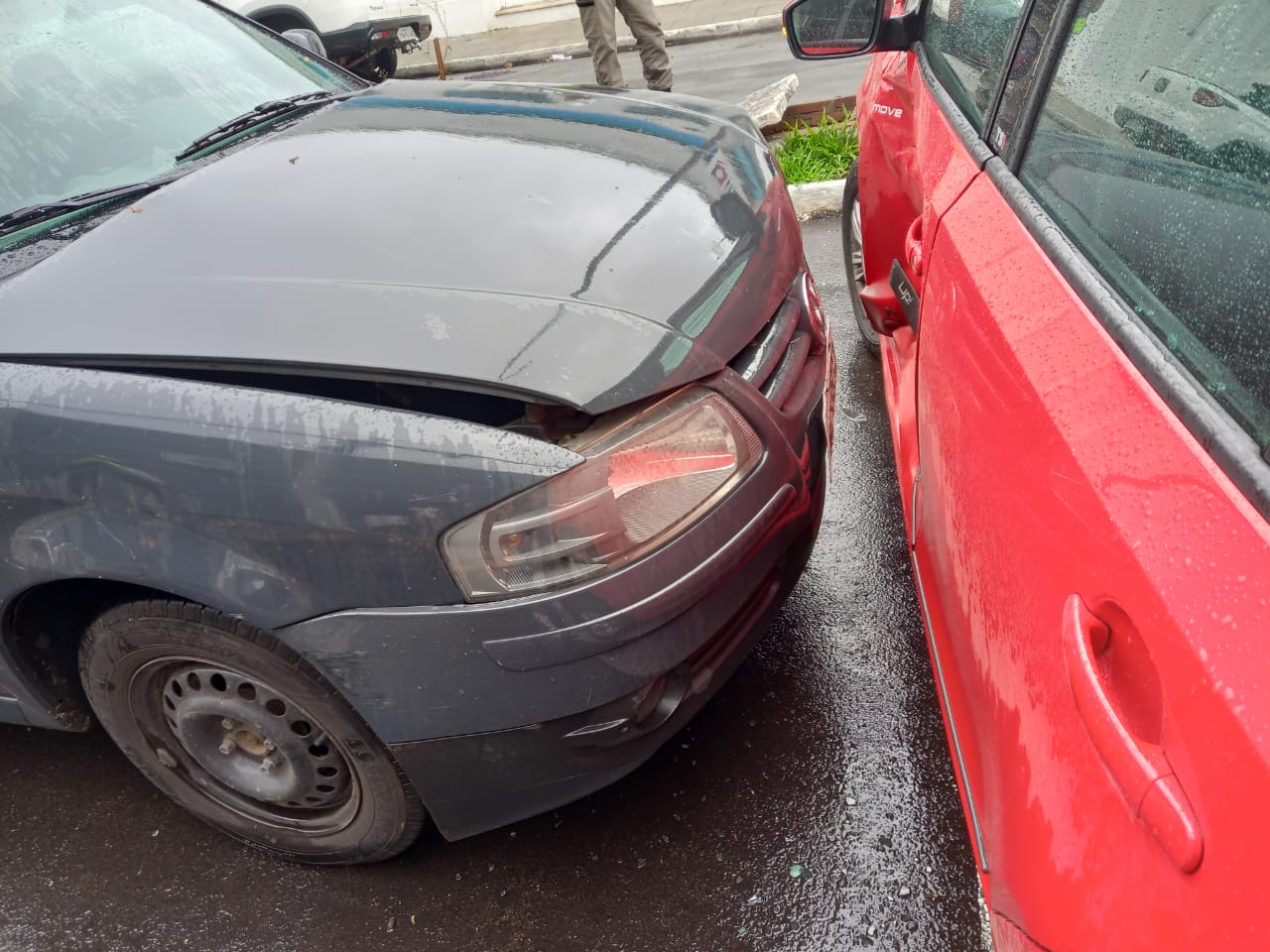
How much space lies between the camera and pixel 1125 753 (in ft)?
2.98

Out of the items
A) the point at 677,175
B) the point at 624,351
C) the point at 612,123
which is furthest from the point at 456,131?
the point at 624,351

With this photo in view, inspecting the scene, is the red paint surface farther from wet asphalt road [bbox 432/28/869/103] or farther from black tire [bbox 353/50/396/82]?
black tire [bbox 353/50/396/82]

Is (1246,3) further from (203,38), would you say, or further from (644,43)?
(644,43)

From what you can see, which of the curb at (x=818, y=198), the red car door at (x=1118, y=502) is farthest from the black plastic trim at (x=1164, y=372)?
the curb at (x=818, y=198)

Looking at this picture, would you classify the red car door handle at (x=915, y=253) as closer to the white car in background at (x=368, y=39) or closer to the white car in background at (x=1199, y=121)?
the white car in background at (x=1199, y=121)

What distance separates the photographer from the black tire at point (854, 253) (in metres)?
3.65

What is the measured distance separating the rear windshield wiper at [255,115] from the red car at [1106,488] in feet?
6.05

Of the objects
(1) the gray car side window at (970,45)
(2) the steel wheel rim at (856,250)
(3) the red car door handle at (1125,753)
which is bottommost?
(2) the steel wheel rim at (856,250)

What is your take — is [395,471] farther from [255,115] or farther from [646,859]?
[255,115]

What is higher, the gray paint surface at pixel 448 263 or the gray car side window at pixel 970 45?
the gray car side window at pixel 970 45

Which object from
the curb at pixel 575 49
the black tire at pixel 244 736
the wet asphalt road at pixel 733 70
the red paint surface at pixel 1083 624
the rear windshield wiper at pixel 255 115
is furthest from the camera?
the curb at pixel 575 49

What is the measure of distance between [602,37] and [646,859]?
6370 millimetres

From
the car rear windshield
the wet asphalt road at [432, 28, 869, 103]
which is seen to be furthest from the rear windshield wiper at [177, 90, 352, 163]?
the wet asphalt road at [432, 28, 869, 103]

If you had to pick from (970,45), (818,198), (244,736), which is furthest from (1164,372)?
(818,198)
